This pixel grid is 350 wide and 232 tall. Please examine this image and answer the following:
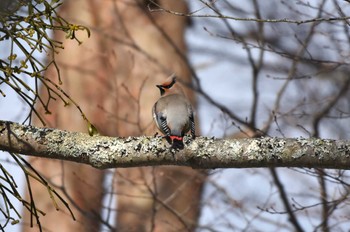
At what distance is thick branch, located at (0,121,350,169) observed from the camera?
353 centimetres

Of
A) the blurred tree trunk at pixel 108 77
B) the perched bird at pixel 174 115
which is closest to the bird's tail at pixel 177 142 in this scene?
the perched bird at pixel 174 115

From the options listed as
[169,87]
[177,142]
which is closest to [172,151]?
[177,142]

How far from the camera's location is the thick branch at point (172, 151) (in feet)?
11.6

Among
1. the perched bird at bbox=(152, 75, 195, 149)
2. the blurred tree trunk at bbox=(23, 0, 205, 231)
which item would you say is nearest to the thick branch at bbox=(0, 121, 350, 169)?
the perched bird at bbox=(152, 75, 195, 149)

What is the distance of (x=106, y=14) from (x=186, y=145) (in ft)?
16.5

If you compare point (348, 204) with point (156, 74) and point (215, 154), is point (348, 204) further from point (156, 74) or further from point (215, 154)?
point (156, 74)

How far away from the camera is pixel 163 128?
4551mm

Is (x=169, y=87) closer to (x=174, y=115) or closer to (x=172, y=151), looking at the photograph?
(x=174, y=115)

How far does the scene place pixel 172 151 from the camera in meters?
3.64

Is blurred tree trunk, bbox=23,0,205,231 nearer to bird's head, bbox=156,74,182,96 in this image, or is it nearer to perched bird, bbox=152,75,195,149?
bird's head, bbox=156,74,182,96

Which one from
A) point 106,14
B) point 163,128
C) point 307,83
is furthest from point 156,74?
point 163,128

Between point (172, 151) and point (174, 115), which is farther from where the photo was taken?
point (174, 115)

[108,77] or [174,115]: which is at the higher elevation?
[108,77]

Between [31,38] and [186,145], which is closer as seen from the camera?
[186,145]
